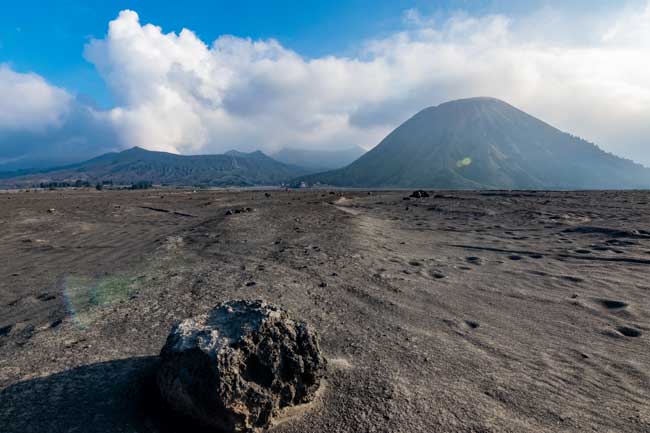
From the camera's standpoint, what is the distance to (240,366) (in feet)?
11.3

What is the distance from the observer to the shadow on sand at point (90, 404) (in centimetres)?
328

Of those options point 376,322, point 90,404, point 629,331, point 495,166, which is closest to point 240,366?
point 90,404

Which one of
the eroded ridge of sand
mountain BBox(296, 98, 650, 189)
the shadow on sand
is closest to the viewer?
the shadow on sand

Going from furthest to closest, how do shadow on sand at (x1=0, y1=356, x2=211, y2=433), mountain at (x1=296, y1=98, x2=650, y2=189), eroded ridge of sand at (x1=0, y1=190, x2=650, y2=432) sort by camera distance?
mountain at (x1=296, y1=98, x2=650, y2=189) < eroded ridge of sand at (x1=0, y1=190, x2=650, y2=432) < shadow on sand at (x1=0, y1=356, x2=211, y2=433)

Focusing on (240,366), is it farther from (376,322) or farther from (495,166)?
(495,166)

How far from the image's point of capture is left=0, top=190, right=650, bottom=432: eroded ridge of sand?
3613mm

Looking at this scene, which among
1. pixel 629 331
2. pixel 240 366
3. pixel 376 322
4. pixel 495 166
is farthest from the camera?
pixel 495 166

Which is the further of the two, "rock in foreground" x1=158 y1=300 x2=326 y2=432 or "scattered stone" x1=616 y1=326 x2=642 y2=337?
"scattered stone" x1=616 y1=326 x2=642 y2=337

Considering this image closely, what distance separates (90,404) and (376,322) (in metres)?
3.78

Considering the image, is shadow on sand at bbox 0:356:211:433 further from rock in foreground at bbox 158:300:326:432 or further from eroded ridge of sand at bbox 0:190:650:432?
rock in foreground at bbox 158:300:326:432

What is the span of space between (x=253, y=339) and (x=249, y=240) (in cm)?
881

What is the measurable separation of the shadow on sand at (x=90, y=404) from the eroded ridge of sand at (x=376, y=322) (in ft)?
0.05

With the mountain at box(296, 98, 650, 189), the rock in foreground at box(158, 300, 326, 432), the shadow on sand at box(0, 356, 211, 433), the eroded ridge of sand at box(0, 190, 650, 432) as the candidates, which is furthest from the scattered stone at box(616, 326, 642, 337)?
the mountain at box(296, 98, 650, 189)

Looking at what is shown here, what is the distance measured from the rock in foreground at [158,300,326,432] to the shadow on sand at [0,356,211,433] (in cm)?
24
